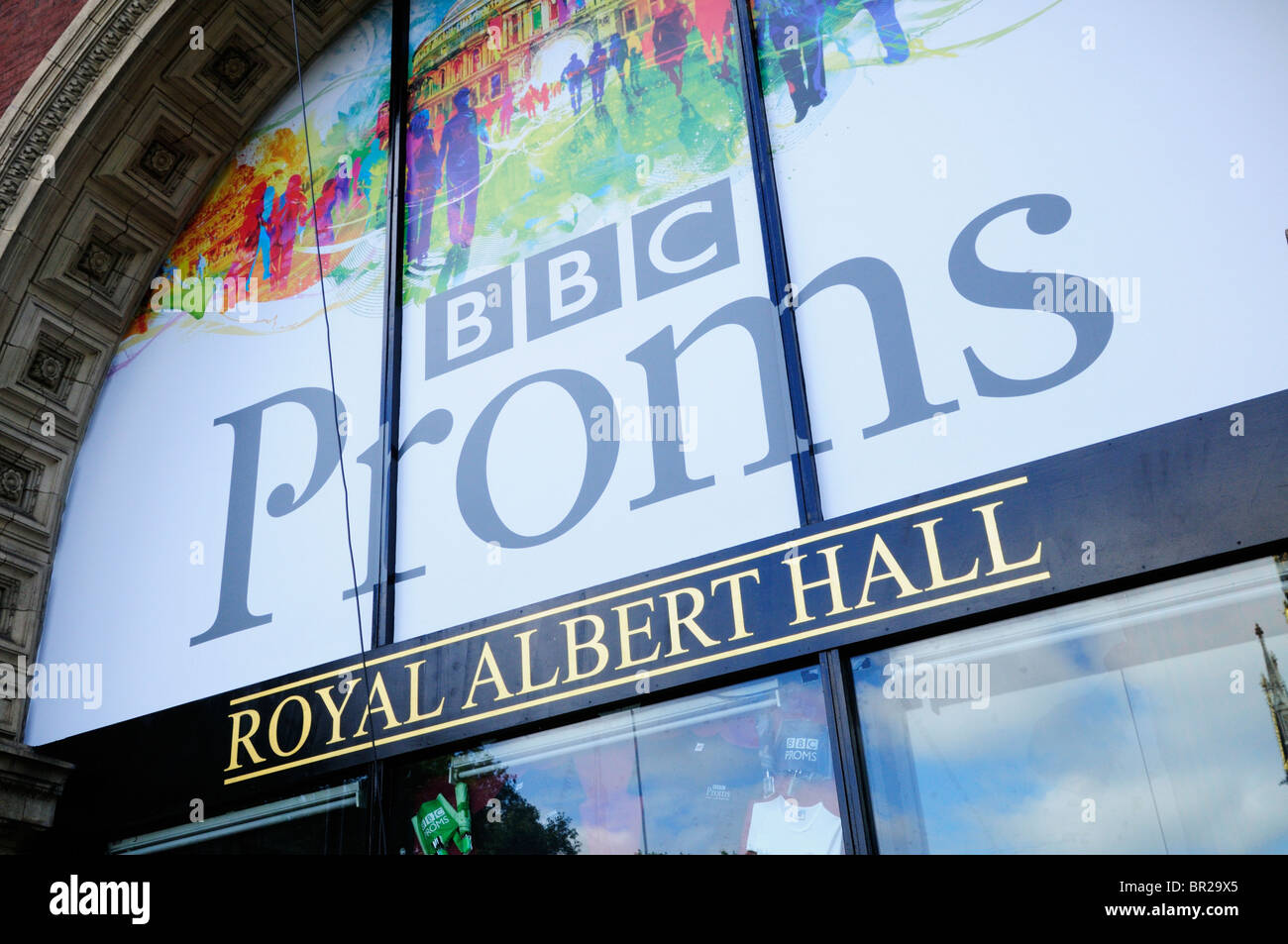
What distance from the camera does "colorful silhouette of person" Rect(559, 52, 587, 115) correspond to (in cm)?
942

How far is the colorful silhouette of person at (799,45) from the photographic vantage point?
27.2ft

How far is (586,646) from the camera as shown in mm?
7273

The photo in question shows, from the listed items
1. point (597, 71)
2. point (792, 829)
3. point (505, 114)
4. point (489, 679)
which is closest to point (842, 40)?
point (597, 71)

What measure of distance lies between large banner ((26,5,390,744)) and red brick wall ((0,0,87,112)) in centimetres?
168

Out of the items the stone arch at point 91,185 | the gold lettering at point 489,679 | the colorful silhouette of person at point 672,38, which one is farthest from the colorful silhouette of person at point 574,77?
the gold lettering at point 489,679

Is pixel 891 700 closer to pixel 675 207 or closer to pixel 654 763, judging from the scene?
pixel 654 763

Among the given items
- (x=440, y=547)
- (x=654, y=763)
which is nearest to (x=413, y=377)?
(x=440, y=547)

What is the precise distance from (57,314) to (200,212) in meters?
1.48

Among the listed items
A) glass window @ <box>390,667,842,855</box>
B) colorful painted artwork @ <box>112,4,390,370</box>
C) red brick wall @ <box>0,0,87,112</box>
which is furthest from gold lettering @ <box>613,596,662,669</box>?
red brick wall @ <box>0,0,87,112</box>

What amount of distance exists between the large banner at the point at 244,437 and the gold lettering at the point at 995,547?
12.4 ft

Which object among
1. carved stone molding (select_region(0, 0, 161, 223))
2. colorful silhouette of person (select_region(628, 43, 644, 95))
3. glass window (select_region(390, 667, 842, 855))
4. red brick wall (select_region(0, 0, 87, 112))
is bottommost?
glass window (select_region(390, 667, 842, 855))

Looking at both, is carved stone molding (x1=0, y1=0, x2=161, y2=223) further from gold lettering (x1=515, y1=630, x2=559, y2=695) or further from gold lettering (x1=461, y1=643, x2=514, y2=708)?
gold lettering (x1=515, y1=630, x2=559, y2=695)

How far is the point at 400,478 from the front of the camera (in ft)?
28.8

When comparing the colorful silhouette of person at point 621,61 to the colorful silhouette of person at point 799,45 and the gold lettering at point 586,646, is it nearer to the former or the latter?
the colorful silhouette of person at point 799,45
